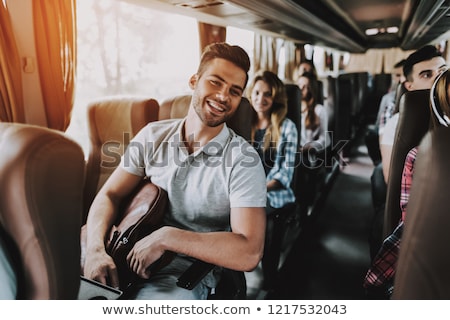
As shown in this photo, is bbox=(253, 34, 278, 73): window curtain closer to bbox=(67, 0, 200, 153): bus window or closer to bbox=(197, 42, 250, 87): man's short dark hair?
bbox=(67, 0, 200, 153): bus window

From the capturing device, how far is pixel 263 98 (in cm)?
197

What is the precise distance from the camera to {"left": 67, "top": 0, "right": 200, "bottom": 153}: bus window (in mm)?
1439

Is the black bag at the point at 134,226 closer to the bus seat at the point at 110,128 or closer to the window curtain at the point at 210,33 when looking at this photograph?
the bus seat at the point at 110,128

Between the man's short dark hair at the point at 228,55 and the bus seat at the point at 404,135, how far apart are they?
0.58 metres

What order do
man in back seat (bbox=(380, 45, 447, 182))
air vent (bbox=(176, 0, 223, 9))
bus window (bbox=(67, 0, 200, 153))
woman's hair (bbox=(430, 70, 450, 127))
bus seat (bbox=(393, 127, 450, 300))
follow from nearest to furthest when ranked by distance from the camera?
1. bus seat (bbox=(393, 127, 450, 300))
2. woman's hair (bbox=(430, 70, 450, 127))
3. man in back seat (bbox=(380, 45, 447, 182))
4. bus window (bbox=(67, 0, 200, 153))
5. air vent (bbox=(176, 0, 223, 9))

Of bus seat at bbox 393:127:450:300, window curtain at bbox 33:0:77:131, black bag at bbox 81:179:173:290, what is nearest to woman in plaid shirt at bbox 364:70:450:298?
bus seat at bbox 393:127:450:300

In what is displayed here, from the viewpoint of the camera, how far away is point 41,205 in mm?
606

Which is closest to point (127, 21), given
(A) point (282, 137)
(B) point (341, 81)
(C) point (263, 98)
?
(C) point (263, 98)

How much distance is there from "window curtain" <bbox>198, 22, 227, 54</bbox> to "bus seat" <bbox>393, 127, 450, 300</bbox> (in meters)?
1.26

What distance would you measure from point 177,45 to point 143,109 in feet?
1.09

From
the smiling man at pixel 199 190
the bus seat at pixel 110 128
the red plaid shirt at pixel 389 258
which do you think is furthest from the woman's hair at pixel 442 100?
the bus seat at pixel 110 128

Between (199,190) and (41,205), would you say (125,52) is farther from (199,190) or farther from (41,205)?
(41,205)
